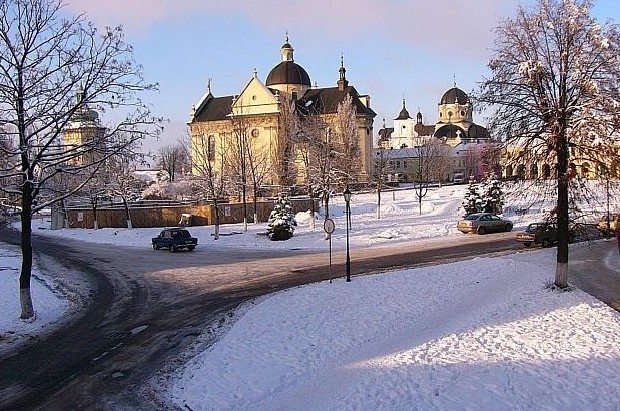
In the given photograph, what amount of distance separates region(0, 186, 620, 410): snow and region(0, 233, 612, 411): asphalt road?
0.87 m

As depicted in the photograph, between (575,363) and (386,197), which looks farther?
(386,197)

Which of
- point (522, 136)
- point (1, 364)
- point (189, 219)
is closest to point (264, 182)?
point (189, 219)

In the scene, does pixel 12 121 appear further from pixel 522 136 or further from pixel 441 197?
pixel 441 197

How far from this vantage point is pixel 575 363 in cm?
1122

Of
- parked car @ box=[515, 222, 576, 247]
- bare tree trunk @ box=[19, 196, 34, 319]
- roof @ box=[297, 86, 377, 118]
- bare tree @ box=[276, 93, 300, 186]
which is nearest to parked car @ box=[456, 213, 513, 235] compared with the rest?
parked car @ box=[515, 222, 576, 247]

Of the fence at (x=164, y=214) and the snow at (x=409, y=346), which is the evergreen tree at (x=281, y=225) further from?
the snow at (x=409, y=346)

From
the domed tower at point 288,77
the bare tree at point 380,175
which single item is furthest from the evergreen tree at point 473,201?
the domed tower at point 288,77

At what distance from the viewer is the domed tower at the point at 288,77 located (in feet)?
287

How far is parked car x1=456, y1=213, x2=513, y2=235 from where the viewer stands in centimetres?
3909

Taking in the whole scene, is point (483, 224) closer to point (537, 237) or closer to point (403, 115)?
point (537, 237)

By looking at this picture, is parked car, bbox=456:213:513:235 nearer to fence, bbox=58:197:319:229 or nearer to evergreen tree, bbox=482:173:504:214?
evergreen tree, bbox=482:173:504:214

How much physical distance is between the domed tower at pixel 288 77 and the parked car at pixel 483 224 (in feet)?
166

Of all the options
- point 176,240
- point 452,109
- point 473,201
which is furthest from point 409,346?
point 452,109

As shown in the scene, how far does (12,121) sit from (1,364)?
6.35 metres
